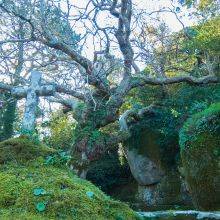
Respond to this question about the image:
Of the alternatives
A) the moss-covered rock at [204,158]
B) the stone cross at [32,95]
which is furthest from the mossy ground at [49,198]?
the moss-covered rock at [204,158]

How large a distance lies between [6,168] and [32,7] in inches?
248

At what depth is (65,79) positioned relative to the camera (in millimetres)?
10781

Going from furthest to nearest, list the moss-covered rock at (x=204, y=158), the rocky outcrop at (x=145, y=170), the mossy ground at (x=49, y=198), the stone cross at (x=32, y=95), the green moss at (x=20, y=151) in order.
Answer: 1. the rocky outcrop at (x=145, y=170)
2. the moss-covered rock at (x=204, y=158)
3. the stone cross at (x=32, y=95)
4. the green moss at (x=20, y=151)
5. the mossy ground at (x=49, y=198)

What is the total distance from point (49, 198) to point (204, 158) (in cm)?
513

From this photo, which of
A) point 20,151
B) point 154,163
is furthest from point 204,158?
point 154,163

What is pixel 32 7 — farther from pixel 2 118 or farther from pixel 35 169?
pixel 2 118

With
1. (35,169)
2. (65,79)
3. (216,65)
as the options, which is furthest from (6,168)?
(216,65)

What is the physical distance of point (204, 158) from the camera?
7562 mm

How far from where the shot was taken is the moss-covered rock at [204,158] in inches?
290

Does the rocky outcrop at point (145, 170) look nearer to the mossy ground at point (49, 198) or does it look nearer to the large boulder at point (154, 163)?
the large boulder at point (154, 163)

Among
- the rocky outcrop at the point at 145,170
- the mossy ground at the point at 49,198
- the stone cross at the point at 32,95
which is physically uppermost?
the stone cross at the point at 32,95

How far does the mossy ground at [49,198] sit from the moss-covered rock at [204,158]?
442cm

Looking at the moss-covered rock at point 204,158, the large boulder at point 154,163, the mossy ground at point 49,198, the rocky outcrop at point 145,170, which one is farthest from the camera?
the rocky outcrop at point 145,170

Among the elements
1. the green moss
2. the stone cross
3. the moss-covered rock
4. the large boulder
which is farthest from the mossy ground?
the large boulder
